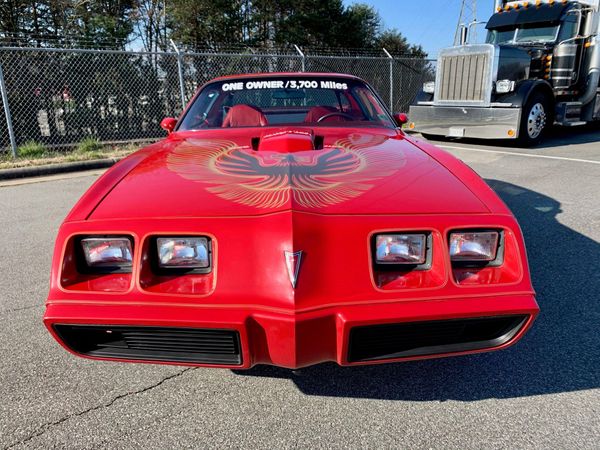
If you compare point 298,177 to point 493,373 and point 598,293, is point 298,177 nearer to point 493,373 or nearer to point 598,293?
point 493,373

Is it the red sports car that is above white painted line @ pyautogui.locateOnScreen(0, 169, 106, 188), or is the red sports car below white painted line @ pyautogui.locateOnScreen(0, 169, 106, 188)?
above

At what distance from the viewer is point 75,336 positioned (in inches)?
63.6

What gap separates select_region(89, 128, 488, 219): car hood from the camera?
1.67 m

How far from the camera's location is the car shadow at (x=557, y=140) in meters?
9.28

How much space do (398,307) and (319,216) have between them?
16.2 inches

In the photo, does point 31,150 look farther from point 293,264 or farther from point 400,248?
point 400,248

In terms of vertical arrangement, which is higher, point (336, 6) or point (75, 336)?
point (336, 6)

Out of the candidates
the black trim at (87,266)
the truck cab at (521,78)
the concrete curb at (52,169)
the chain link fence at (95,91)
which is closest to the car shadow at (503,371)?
the black trim at (87,266)

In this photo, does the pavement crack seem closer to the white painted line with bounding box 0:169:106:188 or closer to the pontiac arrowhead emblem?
the pontiac arrowhead emblem

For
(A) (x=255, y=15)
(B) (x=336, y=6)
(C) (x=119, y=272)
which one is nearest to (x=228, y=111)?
(C) (x=119, y=272)

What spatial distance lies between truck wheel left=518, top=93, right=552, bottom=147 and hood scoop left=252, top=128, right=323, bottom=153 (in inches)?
289

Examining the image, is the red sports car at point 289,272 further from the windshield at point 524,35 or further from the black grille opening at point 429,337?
the windshield at point 524,35

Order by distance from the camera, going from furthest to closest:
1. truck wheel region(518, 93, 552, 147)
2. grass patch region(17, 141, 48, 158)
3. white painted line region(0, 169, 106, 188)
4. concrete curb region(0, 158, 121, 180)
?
truck wheel region(518, 93, 552, 147), grass patch region(17, 141, 48, 158), concrete curb region(0, 158, 121, 180), white painted line region(0, 169, 106, 188)

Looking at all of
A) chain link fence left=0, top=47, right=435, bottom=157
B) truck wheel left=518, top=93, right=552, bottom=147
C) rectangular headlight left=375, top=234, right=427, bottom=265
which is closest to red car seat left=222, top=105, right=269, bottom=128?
rectangular headlight left=375, top=234, right=427, bottom=265
